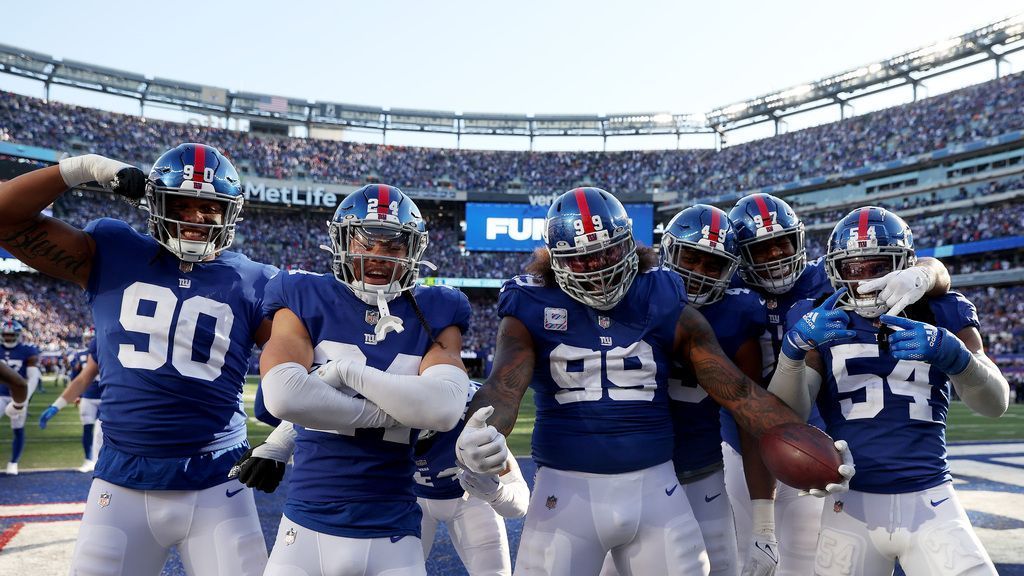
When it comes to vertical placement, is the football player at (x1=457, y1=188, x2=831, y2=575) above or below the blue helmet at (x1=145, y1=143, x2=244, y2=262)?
below

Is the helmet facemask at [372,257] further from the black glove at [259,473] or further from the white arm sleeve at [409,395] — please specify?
the black glove at [259,473]

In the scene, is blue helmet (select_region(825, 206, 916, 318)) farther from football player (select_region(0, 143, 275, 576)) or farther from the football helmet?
the football helmet

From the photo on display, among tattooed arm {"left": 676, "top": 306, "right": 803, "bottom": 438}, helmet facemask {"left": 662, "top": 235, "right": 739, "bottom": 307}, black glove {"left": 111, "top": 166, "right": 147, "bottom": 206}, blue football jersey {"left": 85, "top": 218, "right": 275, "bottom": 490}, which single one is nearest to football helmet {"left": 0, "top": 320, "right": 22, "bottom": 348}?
blue football jersey {"left": 85, "top": 218, "right": 275, "bottom": 490}

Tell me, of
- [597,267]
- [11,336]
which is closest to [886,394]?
[597,267]

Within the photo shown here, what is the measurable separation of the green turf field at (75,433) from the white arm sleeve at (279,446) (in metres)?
7.34

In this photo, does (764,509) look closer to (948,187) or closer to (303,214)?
(948,187)

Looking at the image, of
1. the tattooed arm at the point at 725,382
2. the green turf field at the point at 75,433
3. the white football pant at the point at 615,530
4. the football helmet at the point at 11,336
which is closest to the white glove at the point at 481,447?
the white football pant at the point at 615,530

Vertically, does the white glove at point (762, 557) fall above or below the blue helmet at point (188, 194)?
below

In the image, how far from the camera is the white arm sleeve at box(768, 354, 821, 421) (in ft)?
9.47

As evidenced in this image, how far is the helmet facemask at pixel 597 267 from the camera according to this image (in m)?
2.79

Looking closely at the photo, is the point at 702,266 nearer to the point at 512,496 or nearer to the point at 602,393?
the point at 602,393

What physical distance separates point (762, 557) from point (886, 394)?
0.88m

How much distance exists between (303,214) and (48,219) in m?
39.4

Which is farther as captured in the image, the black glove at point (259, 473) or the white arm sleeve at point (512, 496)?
the white arm sleeve at point (512, 496)
